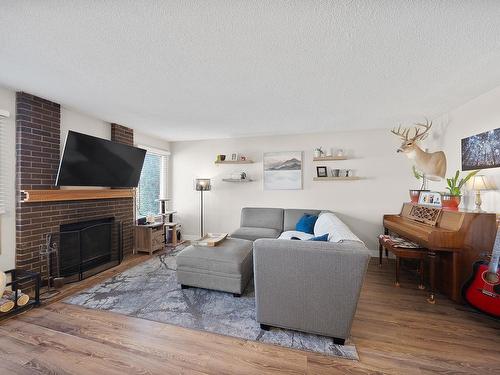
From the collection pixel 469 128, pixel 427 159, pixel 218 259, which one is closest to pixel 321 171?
pixel 427 159

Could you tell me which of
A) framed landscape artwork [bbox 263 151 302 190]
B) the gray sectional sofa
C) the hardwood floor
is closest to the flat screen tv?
the hardwood floor

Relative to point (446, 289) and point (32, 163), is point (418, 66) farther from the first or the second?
point (32, 163)

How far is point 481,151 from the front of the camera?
2.37 meters

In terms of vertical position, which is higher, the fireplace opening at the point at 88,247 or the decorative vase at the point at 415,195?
the decorative vase at the point at 415,195

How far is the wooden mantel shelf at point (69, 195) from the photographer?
243cm

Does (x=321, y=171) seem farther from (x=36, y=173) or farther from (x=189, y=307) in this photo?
(x=36, y=173)

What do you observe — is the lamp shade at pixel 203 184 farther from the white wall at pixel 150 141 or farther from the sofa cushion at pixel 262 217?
the white wall at pixel 150 141

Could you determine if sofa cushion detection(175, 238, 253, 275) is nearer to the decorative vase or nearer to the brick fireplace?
the brick fireplace

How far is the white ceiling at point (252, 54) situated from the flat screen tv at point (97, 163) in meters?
0.53

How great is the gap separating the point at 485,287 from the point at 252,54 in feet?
9.70

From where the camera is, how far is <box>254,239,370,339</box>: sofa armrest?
5.23 ft

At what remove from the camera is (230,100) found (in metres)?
2.62

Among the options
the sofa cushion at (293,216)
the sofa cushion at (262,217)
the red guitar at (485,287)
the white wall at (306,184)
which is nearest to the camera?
the red guitar at (485,287)

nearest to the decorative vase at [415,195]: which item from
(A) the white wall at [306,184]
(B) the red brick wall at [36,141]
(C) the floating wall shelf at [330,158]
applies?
(A) the white wall at [306,184]
